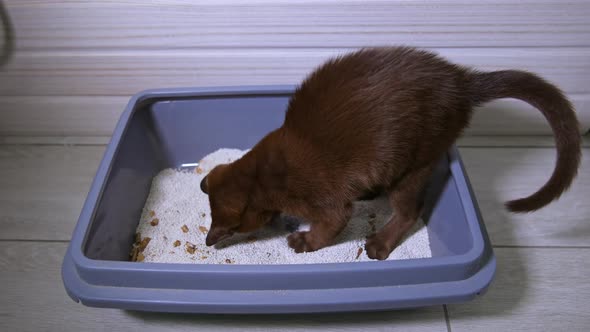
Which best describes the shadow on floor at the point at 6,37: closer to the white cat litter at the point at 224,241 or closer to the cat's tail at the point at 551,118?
the white cat litter at the point at 224,241

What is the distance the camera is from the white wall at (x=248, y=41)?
1.13 m

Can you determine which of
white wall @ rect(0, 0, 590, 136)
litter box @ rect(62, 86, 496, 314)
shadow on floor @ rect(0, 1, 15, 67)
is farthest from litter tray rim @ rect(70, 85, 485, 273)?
shadow on floor @ rect(0, 1, 15, 67)

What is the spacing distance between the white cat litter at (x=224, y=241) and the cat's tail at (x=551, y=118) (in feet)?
0.89

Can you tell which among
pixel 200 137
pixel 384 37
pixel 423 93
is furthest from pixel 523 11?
pixel 200 137

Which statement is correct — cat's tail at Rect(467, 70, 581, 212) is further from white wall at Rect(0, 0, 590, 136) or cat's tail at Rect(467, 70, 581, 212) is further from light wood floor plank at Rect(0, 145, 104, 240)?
light wood floor plank at Rect(0, 145, 104, 240)

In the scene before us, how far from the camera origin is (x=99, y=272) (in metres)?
0.80

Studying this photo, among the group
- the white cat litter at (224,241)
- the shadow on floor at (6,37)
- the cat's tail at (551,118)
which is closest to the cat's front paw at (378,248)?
the white cat litter at (224,241)

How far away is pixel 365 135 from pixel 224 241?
1.35 ft

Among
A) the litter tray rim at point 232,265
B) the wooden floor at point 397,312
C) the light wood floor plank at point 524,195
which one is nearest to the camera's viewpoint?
the litter tray rim at point 232,265

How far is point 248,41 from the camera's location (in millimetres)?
1185

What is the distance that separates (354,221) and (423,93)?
0.37m

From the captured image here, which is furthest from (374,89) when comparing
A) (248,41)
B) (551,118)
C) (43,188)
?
(43,188)

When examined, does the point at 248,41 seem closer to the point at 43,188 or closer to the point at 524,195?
the point at 43,188

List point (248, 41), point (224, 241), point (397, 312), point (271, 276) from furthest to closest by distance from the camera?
1. point (248, 41)
2. point (224, 241)
3. point (397, 312)
4. point (271, 276)
